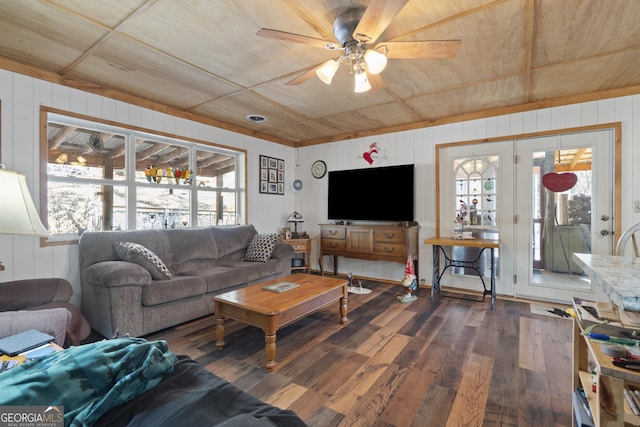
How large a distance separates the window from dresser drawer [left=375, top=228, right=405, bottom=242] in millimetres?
2284

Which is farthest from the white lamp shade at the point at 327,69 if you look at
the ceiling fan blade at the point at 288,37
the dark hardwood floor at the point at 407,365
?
the dark hardwood floor at the point at 407,365

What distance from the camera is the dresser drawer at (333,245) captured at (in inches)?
182

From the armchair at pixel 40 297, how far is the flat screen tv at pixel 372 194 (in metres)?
3.53

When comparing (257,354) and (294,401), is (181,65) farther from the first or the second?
(294,401)

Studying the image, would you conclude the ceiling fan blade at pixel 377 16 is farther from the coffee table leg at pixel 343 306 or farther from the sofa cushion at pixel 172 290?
the sofa cushion at pixel 172 290

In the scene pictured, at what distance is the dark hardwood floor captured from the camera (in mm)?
1668

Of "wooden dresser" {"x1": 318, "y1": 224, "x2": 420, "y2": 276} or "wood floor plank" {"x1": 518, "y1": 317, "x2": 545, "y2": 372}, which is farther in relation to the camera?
"wooden dresser" {"x1": 318, "y1": 224, "x2": 420, "y2": 276}

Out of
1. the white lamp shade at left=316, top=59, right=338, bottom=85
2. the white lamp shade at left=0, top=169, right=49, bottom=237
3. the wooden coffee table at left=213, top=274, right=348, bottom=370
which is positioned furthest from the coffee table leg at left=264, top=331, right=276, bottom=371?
the white lamp shade at left=316, top=59, right=338, bottom=85

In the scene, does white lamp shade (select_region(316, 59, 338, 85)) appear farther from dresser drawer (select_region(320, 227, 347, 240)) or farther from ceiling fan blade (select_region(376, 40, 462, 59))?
dresser drawer (select_region(320, 227, 347, 240))

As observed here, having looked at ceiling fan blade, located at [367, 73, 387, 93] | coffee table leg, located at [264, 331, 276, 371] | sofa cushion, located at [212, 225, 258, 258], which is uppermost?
ceiling fan blade, located at [367, 73, 387, 93]

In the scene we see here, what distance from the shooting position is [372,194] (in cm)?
461

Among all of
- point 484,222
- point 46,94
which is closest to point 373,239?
point 484,222

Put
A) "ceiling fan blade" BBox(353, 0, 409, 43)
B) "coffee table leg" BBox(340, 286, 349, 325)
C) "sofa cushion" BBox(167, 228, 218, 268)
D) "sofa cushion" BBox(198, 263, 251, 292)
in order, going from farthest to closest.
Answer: "sofa cushion" BBox(167, 228, 218, 268) < "sofa cushion" BBox(198, 263, 251, 292) < "coffee table leg" BBox(340, 286, 349, 325) < "ceiling fan blade" BBox(353, 0, 409, 43)

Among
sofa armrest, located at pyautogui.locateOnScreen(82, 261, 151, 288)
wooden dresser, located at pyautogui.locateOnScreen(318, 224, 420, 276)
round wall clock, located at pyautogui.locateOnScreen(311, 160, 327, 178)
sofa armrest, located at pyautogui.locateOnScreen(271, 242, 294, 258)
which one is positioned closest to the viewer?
sofa armrest, located at pyautogui.locateOnScreen(82, 261, 151, 288)
